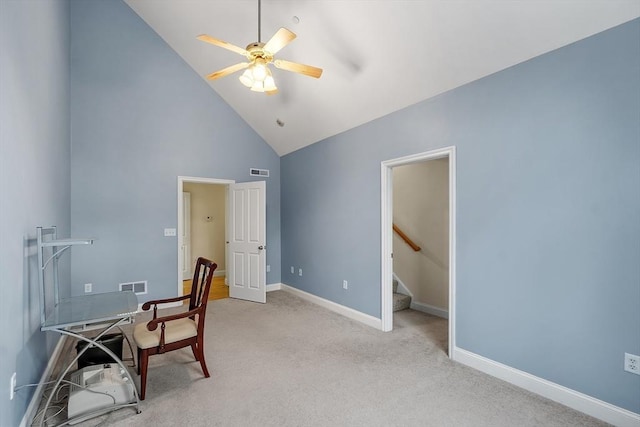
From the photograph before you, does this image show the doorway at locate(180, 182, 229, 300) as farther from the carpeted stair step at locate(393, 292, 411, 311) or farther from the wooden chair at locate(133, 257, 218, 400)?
the wooden chair at locate(133, 257, 218, 400)

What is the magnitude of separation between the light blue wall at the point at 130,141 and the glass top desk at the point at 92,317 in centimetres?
236

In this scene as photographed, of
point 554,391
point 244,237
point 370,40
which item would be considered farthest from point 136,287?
point 554,391

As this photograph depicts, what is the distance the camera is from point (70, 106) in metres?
4.27

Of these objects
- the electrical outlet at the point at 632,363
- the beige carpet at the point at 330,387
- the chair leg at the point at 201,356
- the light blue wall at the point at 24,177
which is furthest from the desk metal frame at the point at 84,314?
the electrical outlet at the point at 632,363

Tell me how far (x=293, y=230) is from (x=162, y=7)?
3886mm

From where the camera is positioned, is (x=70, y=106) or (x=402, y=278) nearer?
(x=70, y=106)

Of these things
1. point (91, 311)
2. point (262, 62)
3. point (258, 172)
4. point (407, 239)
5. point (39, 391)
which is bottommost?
point (39, 391)

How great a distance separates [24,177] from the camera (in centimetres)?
207

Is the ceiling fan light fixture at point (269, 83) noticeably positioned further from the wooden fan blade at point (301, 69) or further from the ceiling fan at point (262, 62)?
the wooden fan blade at point (301, 69)

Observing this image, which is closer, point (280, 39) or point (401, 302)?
point (280, 39)

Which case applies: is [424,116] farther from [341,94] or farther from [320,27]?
[320,27]

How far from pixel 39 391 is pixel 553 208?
4.15 metres

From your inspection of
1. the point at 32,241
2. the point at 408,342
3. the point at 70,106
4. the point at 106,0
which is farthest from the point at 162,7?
the point at 408,342

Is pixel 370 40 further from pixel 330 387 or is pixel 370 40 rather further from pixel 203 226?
pixel 203 226
